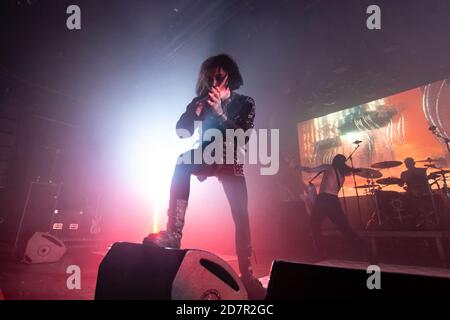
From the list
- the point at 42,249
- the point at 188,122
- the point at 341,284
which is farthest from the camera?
the point at 42,249

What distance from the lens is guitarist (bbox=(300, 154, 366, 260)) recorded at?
139 inches

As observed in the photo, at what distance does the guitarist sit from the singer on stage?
7.12ft

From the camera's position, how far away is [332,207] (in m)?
3.67

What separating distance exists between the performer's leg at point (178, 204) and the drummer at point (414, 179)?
3471mm

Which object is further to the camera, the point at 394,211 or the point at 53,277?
the point at 394,211

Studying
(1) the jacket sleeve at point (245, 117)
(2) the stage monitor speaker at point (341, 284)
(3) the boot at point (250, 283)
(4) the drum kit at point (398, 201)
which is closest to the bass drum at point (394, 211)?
(4) the drum kit at point (398, 201)

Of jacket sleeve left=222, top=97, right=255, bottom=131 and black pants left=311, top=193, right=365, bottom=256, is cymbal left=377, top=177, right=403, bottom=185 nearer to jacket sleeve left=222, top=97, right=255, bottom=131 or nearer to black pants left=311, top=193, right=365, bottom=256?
black pants left=311, top=193, right=365, bottom=256

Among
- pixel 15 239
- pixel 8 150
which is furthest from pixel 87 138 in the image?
pixel 15 239

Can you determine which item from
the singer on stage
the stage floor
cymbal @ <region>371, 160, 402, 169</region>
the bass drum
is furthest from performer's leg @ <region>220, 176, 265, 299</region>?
cymbal @ <region>371, 160, 402, 169</region>

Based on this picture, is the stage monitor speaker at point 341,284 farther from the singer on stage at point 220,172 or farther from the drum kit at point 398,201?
the drum kit at point 398,201

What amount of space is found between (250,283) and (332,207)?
2.29 metres

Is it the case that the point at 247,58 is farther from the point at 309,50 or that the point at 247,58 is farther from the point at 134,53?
the point at 134,53

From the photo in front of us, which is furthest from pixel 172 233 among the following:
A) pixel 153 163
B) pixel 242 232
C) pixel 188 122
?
pixel 153 163

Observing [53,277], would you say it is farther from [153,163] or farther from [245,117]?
[153,163]
